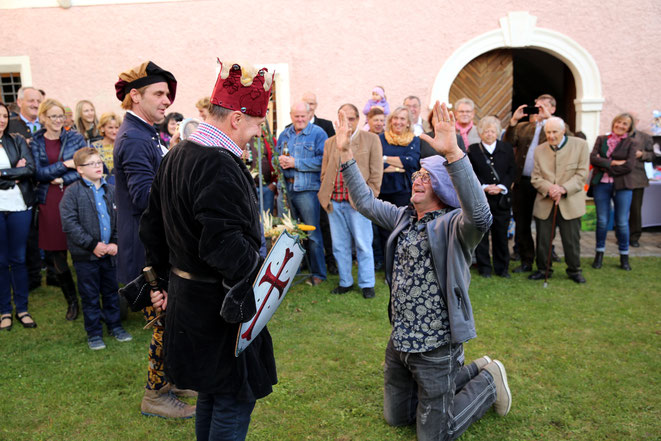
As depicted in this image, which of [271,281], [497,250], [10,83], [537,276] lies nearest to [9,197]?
[271,281]

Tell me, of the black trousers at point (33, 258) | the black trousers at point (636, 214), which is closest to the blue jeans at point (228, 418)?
the black trousers at point (33, 258)

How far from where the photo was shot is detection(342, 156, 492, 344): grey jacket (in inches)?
101

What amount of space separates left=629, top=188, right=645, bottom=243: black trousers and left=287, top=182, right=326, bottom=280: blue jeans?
4811mm

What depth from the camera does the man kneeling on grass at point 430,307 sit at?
2.98 meters

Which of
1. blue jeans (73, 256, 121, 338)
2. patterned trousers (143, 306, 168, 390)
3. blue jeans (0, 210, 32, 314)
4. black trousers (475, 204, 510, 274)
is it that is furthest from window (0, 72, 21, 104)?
A: black trousers (475, 204, 510, 274)

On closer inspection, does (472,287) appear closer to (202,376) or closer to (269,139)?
(269,139)

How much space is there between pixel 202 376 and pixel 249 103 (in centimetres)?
123

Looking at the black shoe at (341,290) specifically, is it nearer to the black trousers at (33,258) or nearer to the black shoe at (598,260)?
the black shoe at (598,260)

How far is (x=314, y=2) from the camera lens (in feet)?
32.1

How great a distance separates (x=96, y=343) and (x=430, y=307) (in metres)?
3.24

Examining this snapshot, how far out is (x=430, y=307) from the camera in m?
3.08

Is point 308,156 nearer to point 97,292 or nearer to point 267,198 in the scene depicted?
point 267,198

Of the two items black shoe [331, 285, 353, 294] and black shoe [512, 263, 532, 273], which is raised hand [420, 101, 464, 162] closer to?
black shoe [331, 285, 353, 294]

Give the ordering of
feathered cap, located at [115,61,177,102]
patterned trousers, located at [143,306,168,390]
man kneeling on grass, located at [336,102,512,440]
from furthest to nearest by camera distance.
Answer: patterned trousers, located at [143,306,168,390], feathered cap, located at [115,61,177,102], man kneeling on grass, located at [336,102,512,440]
